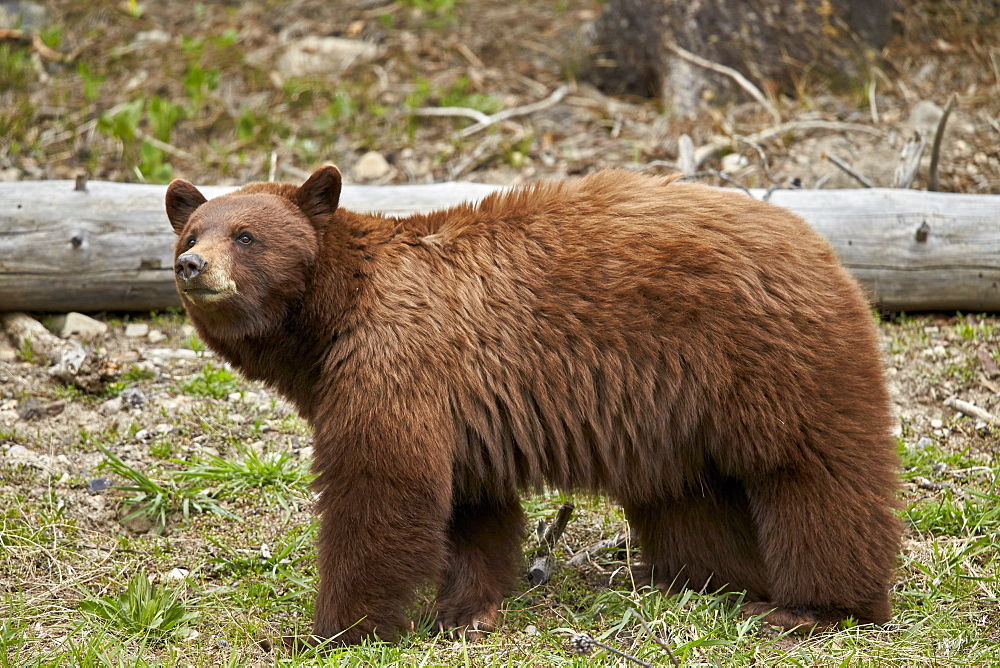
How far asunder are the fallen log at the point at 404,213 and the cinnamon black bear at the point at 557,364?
250cm

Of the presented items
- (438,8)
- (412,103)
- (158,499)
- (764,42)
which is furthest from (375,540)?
(438,8)

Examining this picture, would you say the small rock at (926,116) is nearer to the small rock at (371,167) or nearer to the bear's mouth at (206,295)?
the small rock at (371,167)

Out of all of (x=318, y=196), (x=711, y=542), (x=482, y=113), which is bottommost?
(x=711, y=542)

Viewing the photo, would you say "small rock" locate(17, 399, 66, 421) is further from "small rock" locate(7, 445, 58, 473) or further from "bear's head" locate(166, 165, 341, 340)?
"bear's head" locate(166, 165, 341, 340)

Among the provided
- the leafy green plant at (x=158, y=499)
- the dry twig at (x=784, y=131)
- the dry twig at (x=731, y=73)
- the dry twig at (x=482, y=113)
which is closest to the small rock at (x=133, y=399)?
the leafy green plant at (x=158, y=499)

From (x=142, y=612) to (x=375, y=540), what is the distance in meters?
1.07

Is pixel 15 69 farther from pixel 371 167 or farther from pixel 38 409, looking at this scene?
pixel 38 409

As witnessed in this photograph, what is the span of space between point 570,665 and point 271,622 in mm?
1365

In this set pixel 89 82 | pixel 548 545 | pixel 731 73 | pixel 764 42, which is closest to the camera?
pixel 548 545

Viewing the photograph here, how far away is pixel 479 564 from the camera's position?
4219 mm

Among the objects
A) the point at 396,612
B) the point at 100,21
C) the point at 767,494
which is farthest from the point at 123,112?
the point at 767,494

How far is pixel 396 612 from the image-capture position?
377 cm

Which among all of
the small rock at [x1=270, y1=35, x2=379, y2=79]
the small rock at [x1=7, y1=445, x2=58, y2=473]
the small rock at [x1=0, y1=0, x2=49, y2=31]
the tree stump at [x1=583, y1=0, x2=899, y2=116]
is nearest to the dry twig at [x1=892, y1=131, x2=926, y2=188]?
the tree stump at [x1=583, y1=0, x2=899, y2=116]

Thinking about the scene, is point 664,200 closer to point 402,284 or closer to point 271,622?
point 402,284
